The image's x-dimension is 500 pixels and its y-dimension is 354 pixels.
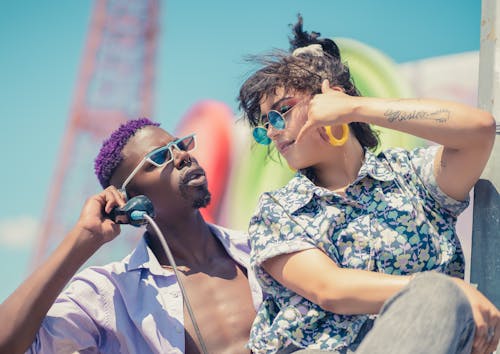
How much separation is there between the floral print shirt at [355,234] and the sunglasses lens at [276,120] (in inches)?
7.4

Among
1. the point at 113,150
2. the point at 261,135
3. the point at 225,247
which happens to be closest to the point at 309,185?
the point at 261,135

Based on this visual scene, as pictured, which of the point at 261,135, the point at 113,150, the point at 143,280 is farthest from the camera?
the point at 113,150

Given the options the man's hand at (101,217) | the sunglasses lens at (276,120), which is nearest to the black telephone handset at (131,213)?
the man's hand at (101,217)

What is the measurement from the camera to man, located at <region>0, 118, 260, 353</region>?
2.49 m

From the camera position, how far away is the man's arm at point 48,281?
2410mm

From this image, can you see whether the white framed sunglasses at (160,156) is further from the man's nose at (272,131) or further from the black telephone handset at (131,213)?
the man's nose at (272,131)

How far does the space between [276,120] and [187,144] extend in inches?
39.7

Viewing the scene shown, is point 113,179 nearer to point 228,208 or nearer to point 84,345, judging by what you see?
point 84,345

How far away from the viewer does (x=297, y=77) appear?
225 cm

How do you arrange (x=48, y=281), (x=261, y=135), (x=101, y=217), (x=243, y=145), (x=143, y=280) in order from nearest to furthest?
(x=261, y=135)
(x=48, y=281)
(x=101, y=217)
(x=143, y=280)
(x=243, y=145)

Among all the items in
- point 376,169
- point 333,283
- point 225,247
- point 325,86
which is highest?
point 325,86

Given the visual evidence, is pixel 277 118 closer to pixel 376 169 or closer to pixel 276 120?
pixel 276 120

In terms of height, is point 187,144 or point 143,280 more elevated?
point 187,144

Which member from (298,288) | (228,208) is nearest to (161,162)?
(298,288)
